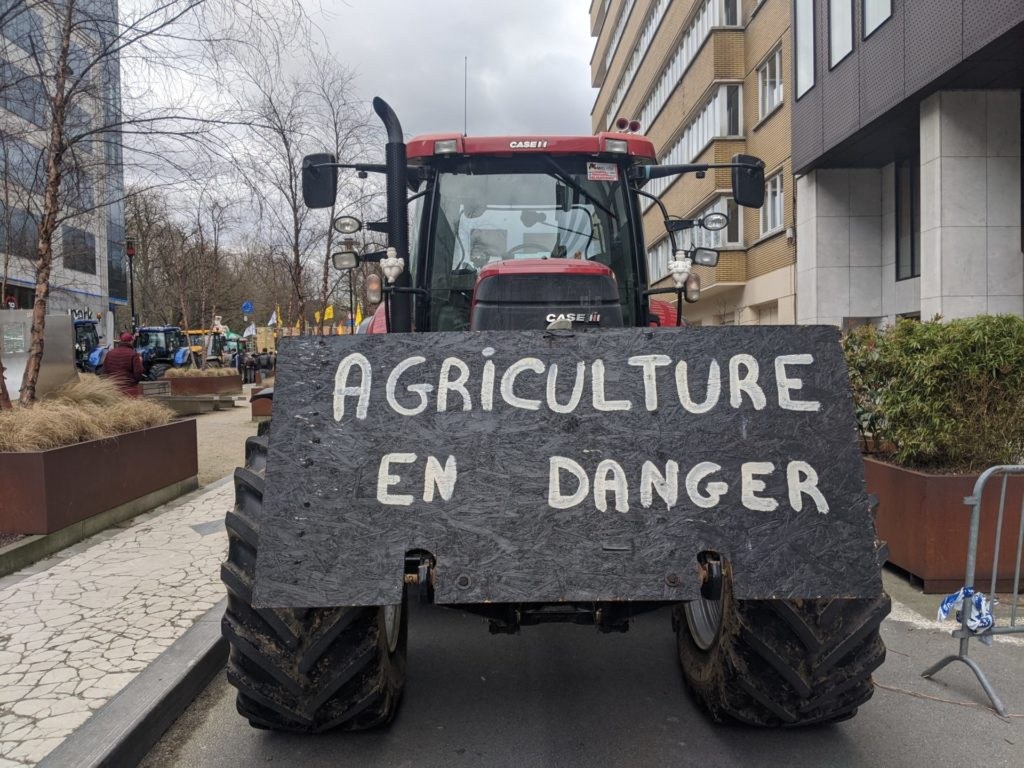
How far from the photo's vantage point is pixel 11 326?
1322 centimetres

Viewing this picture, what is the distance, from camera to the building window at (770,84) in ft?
70.2

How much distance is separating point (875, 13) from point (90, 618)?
15.3 meters

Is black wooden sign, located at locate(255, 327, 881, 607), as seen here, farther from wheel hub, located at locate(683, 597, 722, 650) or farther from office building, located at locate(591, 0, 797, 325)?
office building, located at locate(591, 0, 797, 325)

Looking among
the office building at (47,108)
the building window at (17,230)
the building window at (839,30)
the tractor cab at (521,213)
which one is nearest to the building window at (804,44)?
the building window at (839,30)

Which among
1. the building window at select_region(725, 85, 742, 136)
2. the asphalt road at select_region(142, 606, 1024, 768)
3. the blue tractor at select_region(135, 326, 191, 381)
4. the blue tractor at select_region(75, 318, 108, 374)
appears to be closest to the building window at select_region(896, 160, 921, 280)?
the building window at select_region(725, 85, 742, 136)

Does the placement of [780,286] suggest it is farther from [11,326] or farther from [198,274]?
[198,274]

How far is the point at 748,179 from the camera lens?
17.0ft

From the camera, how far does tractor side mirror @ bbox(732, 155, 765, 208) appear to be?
16.9 ft

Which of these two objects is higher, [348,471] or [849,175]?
[849,175]

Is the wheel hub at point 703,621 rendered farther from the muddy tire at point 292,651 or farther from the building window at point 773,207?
the building window at point 773,207

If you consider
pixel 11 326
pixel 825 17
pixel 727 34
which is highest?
pixel 727 34

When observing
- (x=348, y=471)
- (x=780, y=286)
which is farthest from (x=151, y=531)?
(x=780, y=286)

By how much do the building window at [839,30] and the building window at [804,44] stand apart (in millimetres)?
970

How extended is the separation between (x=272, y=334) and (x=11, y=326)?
30.9 m
